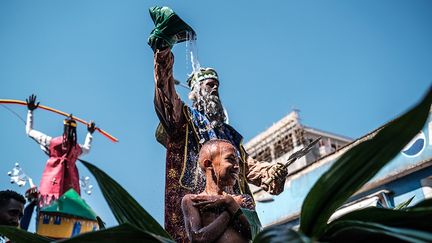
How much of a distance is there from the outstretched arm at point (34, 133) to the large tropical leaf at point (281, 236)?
6.95 metres

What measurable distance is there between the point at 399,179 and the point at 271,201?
3.11m

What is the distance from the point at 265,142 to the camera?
2594 centimetres

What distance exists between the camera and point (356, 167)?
126 cm

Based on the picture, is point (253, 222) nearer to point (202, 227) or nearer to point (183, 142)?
point (202, 227)

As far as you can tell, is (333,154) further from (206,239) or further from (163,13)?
(206,239)

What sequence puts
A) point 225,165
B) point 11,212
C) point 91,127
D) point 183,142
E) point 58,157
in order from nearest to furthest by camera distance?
point 225,165 < point 183,142 < point 11,212 < point 58,157 < point 91,127

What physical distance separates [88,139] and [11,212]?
4.21 meters

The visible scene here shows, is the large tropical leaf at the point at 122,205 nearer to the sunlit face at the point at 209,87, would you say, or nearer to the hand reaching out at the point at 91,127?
the sunlit face at the point at 209,87

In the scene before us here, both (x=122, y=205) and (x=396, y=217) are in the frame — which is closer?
(x=396, y=217)

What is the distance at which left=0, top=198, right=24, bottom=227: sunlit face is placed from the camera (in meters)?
3.87

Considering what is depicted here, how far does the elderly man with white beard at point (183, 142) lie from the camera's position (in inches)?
111

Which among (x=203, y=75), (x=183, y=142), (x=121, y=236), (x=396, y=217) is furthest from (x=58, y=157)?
(x=396, y=217)

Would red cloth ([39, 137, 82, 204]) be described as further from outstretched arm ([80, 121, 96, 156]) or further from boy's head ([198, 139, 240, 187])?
boy's head ([198, 139, 240, 187])

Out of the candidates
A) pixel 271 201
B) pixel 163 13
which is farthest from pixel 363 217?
pixel 271 201
